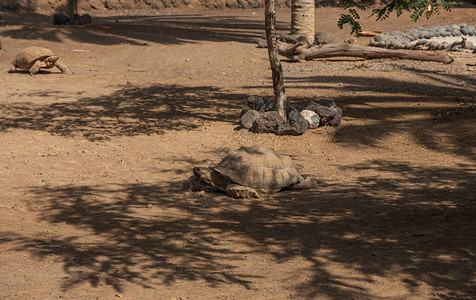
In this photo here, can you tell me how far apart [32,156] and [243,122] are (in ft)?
11.4

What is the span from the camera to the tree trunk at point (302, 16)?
1934 centimetres


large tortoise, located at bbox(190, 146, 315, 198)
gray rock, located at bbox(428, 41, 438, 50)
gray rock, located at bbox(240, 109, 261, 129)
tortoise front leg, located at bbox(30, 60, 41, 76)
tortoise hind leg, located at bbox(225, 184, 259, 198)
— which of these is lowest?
tortoise hind leg, located at bbox(225, 184, 259, 198)

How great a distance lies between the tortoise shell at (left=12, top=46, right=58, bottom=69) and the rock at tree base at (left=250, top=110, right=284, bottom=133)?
6.84 meters

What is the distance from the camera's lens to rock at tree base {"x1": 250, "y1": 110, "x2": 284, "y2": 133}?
10.5m

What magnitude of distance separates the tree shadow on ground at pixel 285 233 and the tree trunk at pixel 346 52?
28.2ft

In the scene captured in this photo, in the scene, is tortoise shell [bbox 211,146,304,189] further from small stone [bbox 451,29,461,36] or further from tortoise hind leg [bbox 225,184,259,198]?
small stone [bbox 451,29,461,36]

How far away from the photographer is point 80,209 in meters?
6.98

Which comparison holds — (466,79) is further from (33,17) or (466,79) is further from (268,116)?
(33,17)

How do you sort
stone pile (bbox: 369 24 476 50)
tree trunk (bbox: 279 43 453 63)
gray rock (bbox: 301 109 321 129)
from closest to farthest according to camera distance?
gray rock (bbox: 301 109 321 129), tree trunk (bbox: 279 43 453 63), stone pile (bbox: 369 24 476 50)

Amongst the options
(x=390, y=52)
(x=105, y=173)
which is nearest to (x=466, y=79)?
(x=390, y=52)

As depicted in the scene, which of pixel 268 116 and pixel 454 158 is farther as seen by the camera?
pixel 268 116

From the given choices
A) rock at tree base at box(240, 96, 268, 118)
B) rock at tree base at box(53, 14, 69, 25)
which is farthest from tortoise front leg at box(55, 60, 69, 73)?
rock at tree base at box(53, 14, 69, 25)

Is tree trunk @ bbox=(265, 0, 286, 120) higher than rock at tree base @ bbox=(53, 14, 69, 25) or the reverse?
the reverse

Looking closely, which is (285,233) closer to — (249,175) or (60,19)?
(249,175)
